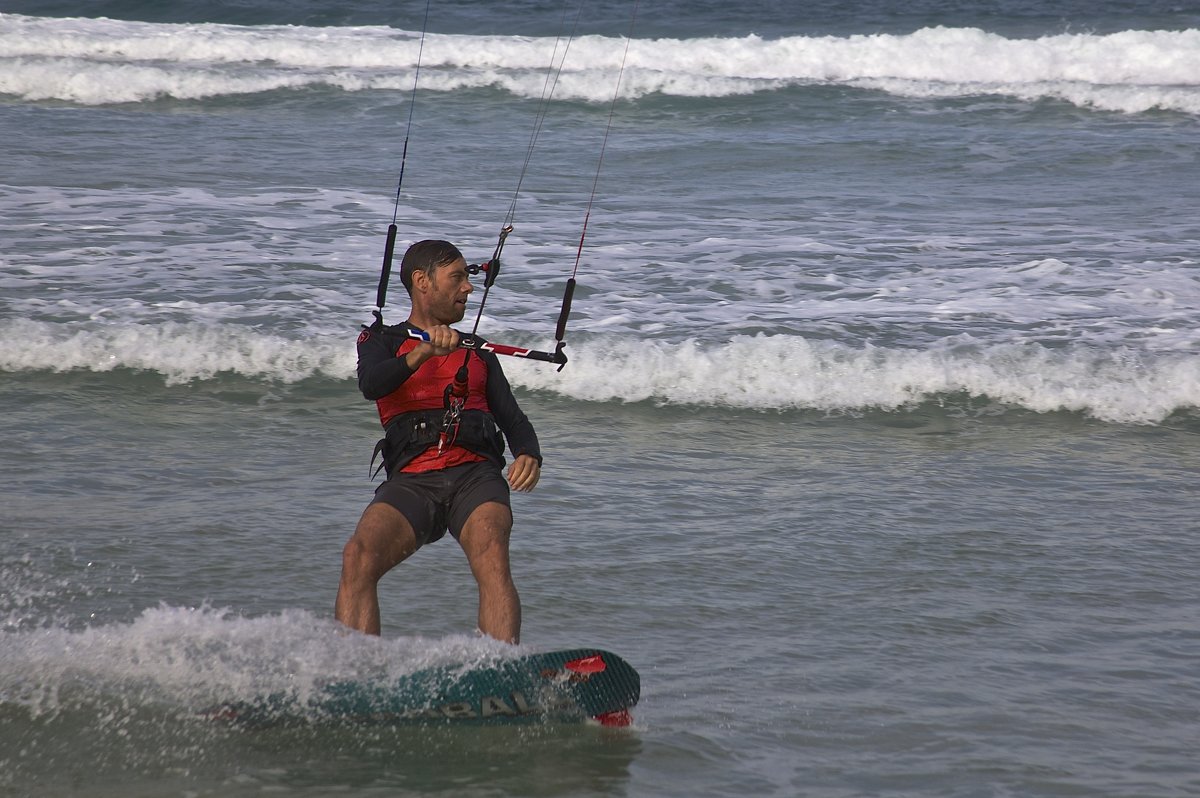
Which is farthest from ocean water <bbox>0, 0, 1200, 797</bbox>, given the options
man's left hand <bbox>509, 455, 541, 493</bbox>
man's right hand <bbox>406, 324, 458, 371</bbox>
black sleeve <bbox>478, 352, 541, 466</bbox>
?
man's right hand <bbox>406, 324, 458, 371</bbox>

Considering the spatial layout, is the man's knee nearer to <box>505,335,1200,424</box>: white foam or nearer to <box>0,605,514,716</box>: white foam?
<box>0,605,514,716</box>: white foam

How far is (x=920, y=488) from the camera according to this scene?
6594 mm

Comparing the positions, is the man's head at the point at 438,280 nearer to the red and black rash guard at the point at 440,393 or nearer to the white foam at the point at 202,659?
the red and black rash guard at the point at 440,393

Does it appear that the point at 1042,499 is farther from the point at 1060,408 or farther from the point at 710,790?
the point at 710,790

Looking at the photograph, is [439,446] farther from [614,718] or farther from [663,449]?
A: [663,449]

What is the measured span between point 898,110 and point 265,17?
13424 mm

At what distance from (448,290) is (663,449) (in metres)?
2.95

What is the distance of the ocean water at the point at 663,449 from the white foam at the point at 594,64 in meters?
2.29

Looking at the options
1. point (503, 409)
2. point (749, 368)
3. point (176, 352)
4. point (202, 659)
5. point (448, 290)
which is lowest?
point (202, 659)

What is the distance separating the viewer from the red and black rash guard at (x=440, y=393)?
4.47 metres

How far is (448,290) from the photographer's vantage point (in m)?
4.49

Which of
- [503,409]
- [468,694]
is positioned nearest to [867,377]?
[503,409]

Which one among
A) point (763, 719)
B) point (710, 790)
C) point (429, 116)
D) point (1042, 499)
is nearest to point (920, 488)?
point (1042, 499)

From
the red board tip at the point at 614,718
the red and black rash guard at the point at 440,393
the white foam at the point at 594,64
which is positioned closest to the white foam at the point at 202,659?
the red board tip at the point at 614,718
